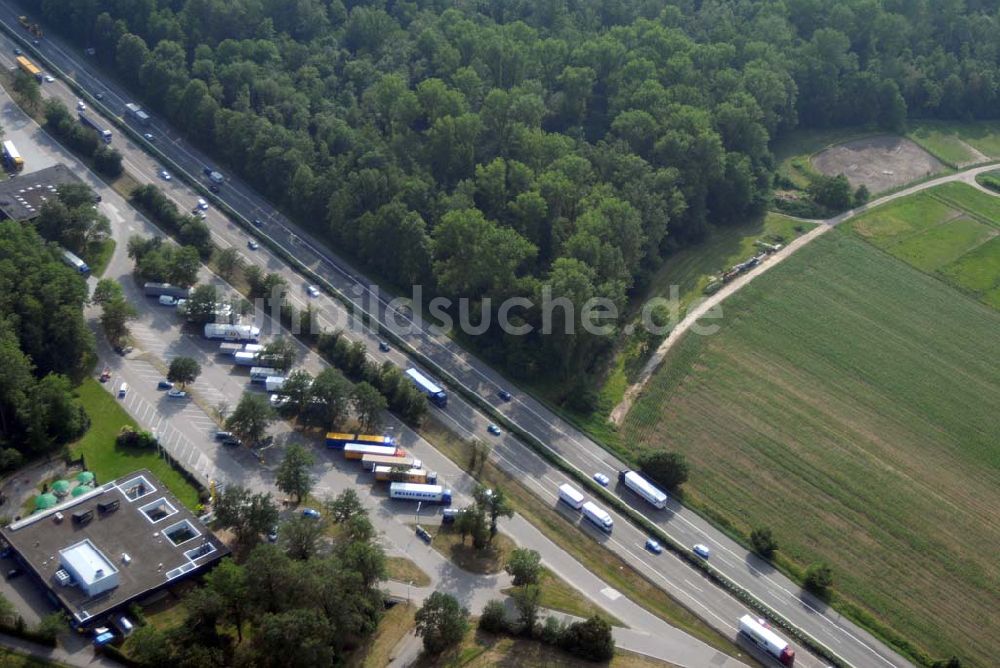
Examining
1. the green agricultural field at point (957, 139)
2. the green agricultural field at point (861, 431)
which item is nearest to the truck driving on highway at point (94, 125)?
the green agricultural field at point (861, 431)

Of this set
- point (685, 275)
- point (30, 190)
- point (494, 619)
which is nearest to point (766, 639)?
point (494, 619)

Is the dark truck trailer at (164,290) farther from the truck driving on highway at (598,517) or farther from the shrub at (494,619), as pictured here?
the shrub at (494,619)

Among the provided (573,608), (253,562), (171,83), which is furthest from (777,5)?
(253,562)

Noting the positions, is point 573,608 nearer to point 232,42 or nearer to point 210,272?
point 210,272

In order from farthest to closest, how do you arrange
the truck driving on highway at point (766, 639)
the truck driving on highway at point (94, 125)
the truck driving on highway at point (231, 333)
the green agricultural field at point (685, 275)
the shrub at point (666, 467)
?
1. the truck driving on highway at point (94, 125)
2. the truck driving on highway at point (231, 333)
3. the green agricultural field at point (685, 275)
4. the shrub at point (666, 467)
5. the truck driving on highway at point (766, 639)

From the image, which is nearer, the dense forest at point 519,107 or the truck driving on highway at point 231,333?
the truck driving on highway at point 231,333
